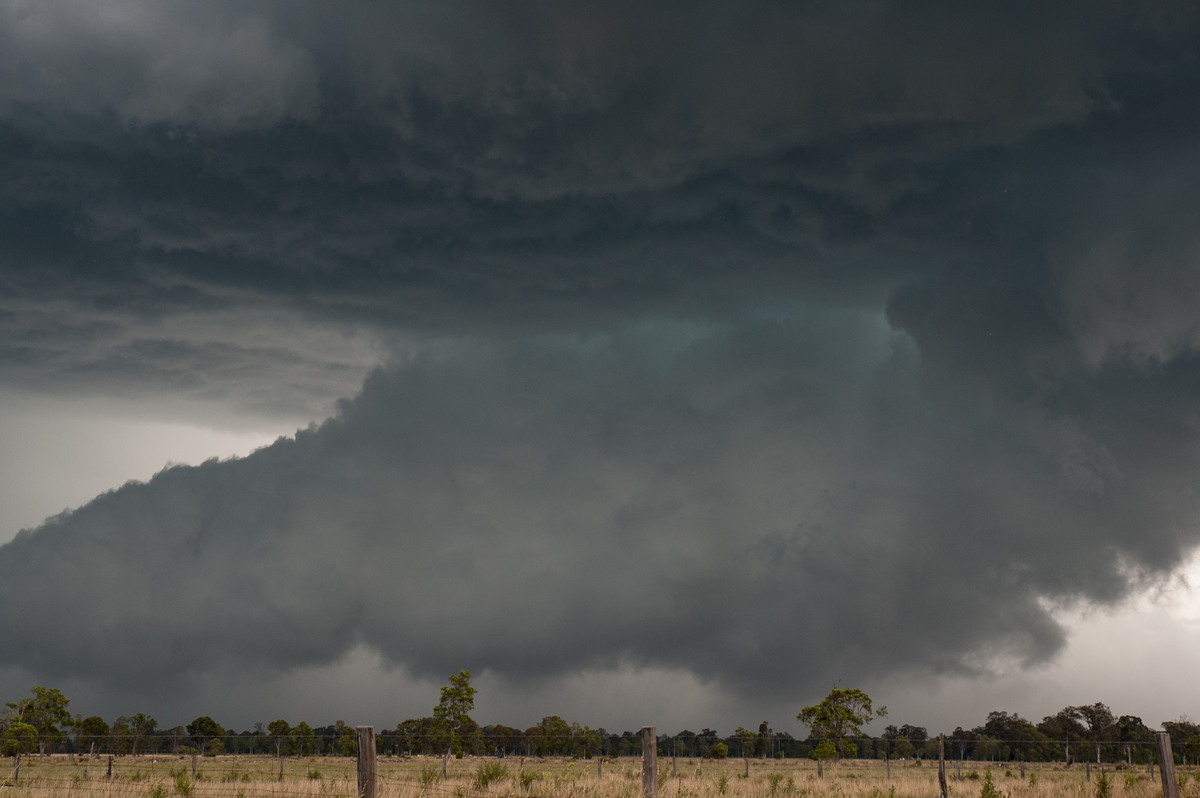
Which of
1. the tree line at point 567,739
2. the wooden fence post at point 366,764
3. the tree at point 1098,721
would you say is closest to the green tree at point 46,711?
the tree line at point 567,739

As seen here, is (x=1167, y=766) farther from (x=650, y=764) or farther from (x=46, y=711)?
(x=46, y=711)

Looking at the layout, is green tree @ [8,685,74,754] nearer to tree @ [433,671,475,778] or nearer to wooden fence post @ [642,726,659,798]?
tree @ [433,671,475,778]

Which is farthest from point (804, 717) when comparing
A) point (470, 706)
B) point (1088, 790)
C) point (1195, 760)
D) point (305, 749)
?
point (305, 749)

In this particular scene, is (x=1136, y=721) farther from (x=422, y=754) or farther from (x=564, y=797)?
(x=564, y=797)

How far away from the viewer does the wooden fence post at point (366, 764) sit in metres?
17.7

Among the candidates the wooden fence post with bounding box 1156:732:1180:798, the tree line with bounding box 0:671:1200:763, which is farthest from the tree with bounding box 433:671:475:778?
the wooden fence post with bounding box 1156:732:1180:798

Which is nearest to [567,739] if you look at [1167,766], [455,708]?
[455,708]

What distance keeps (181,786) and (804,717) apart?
6591cm

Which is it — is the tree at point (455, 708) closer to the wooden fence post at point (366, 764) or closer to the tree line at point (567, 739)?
the tree line at point (567, 739)

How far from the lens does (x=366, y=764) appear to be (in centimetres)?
1767

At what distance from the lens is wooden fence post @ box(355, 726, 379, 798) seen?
58.0 feet

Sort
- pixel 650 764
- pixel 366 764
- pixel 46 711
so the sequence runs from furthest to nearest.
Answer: pixel 46 711
pixel 650 764
pixel 366 764

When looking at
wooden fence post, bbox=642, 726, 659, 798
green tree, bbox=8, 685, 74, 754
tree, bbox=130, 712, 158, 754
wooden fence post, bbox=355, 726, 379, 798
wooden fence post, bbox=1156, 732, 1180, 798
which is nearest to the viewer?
wooden fence post, bbox=355, 726, 379, 798

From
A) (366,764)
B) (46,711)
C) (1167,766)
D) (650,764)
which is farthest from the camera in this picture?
(46,711)
